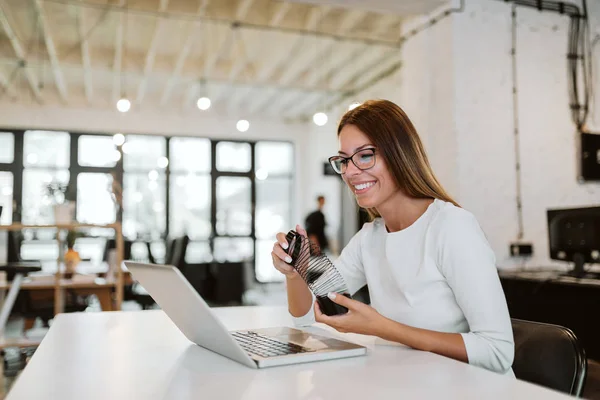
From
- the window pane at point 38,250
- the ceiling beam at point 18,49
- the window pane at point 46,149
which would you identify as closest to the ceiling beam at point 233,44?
the ceiling beam at point 18,49

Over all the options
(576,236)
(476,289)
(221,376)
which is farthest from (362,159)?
(576,236)

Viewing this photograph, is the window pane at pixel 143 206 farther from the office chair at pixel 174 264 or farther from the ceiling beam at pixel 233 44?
the office chair at pixel 174 264

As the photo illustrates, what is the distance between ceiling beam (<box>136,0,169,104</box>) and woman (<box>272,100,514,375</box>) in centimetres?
476

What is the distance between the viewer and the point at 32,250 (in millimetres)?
9594

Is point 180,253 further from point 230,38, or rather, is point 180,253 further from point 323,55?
point 323,55

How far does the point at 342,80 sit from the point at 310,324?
7637mm

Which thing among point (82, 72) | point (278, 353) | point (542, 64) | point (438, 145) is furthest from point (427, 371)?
point (82, 72)

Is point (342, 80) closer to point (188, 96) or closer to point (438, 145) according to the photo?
point (188, 96)

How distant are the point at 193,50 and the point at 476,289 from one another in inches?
281

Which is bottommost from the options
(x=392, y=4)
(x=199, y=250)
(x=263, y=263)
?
(x=263, y=263)

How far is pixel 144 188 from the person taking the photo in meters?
10.4

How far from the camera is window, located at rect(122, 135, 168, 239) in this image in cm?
1029

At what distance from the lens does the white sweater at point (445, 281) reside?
1.14 metres

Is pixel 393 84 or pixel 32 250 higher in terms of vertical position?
pixel 393 84
